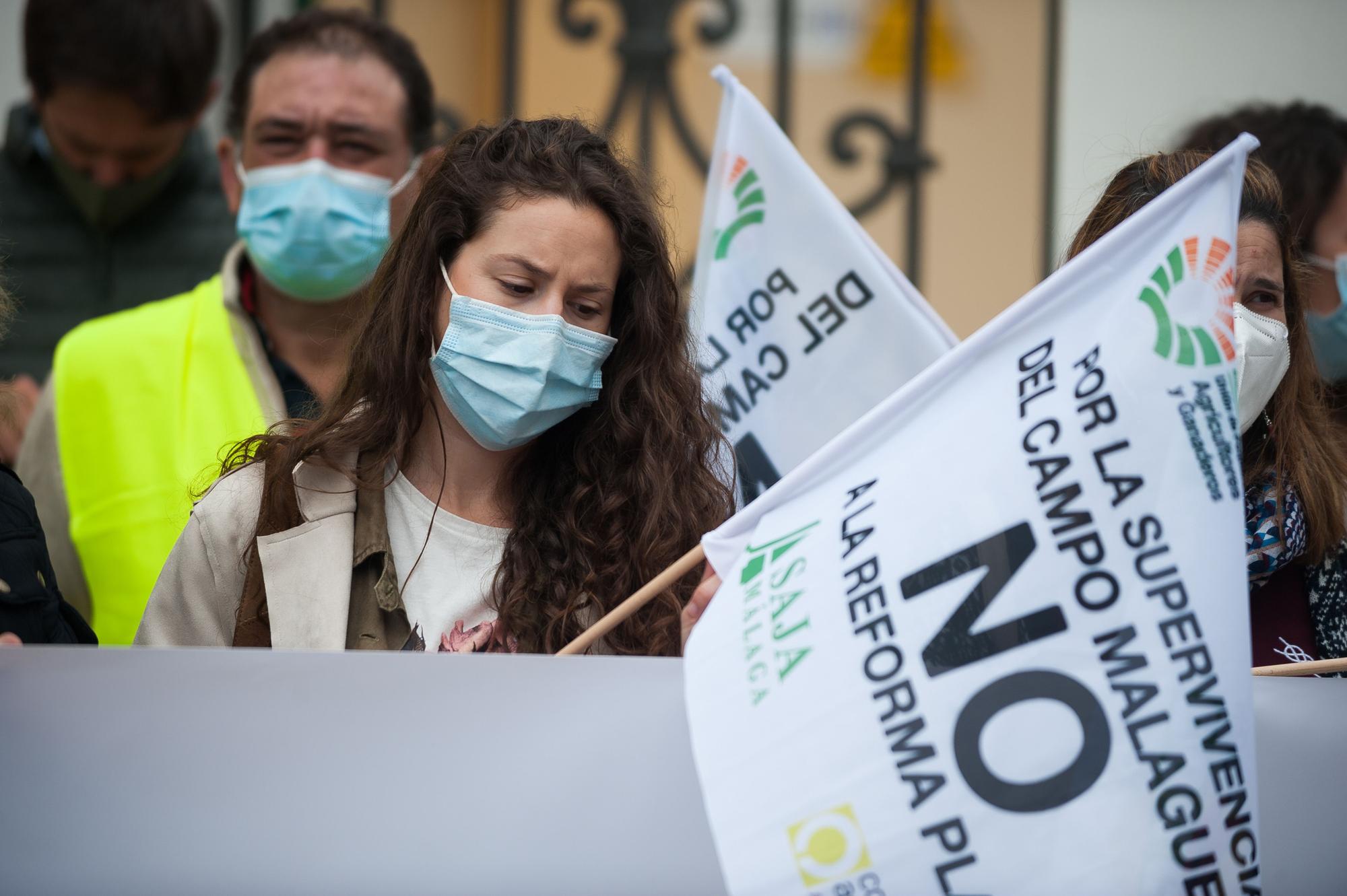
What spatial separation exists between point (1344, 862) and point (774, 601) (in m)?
0.83

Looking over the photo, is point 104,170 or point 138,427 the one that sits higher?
point 104,170

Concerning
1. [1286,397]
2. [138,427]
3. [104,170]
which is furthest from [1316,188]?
[104,170]

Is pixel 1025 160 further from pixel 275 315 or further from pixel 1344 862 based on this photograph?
pixel 1344 862

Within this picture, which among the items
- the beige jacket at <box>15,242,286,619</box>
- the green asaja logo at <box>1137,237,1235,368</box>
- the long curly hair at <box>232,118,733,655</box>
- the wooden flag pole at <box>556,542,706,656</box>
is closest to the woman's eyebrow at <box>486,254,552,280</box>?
the long curly hair at <box>232,118,733,655</box>

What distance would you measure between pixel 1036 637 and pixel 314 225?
2230 mm

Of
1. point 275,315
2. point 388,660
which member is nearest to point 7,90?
point 275,315

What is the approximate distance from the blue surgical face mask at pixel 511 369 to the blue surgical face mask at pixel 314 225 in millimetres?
1063

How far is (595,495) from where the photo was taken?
2623mm

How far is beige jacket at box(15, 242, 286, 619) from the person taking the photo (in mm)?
3430

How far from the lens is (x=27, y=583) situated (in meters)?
2.23

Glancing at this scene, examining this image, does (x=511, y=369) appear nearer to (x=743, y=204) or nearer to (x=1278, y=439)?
(x=743, y=204)

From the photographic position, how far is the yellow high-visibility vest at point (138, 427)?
3342 mm

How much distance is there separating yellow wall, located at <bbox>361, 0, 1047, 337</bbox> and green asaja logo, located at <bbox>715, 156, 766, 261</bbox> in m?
1.44

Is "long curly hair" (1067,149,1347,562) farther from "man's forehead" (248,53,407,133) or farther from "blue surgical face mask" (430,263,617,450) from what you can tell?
"man's forehead" (248,53,407,133)
